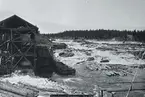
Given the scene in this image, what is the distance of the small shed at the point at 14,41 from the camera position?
2427cm

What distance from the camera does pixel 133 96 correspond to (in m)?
16.5

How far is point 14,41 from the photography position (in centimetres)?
2380

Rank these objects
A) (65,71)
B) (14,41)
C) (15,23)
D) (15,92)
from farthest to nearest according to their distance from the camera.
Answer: (15,23), (65,71), (14,41), (15,92)

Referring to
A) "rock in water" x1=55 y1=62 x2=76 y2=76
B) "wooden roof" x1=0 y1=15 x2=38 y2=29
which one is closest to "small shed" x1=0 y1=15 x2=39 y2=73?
"wooden roof" x1=0 y1=15 x2=38 y2=29

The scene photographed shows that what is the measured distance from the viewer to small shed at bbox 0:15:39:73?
24.3 metres

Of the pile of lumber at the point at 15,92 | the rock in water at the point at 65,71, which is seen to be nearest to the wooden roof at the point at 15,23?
the rock in water at the point at 65,71

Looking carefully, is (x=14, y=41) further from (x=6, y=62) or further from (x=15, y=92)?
(x=15, y=92)

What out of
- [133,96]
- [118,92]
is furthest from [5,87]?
[133,96]

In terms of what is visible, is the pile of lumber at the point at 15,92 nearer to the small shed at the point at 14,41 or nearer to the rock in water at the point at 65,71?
the small shed at the point at 14,41

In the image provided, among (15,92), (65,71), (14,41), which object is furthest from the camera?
(65,71)

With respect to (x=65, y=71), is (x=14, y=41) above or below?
above

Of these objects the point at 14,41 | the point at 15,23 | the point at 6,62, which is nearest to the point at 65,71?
the point at 14,41

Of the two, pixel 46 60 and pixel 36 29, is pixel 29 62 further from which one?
pixel 36 29

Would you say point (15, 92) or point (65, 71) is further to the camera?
point (65, 71)
